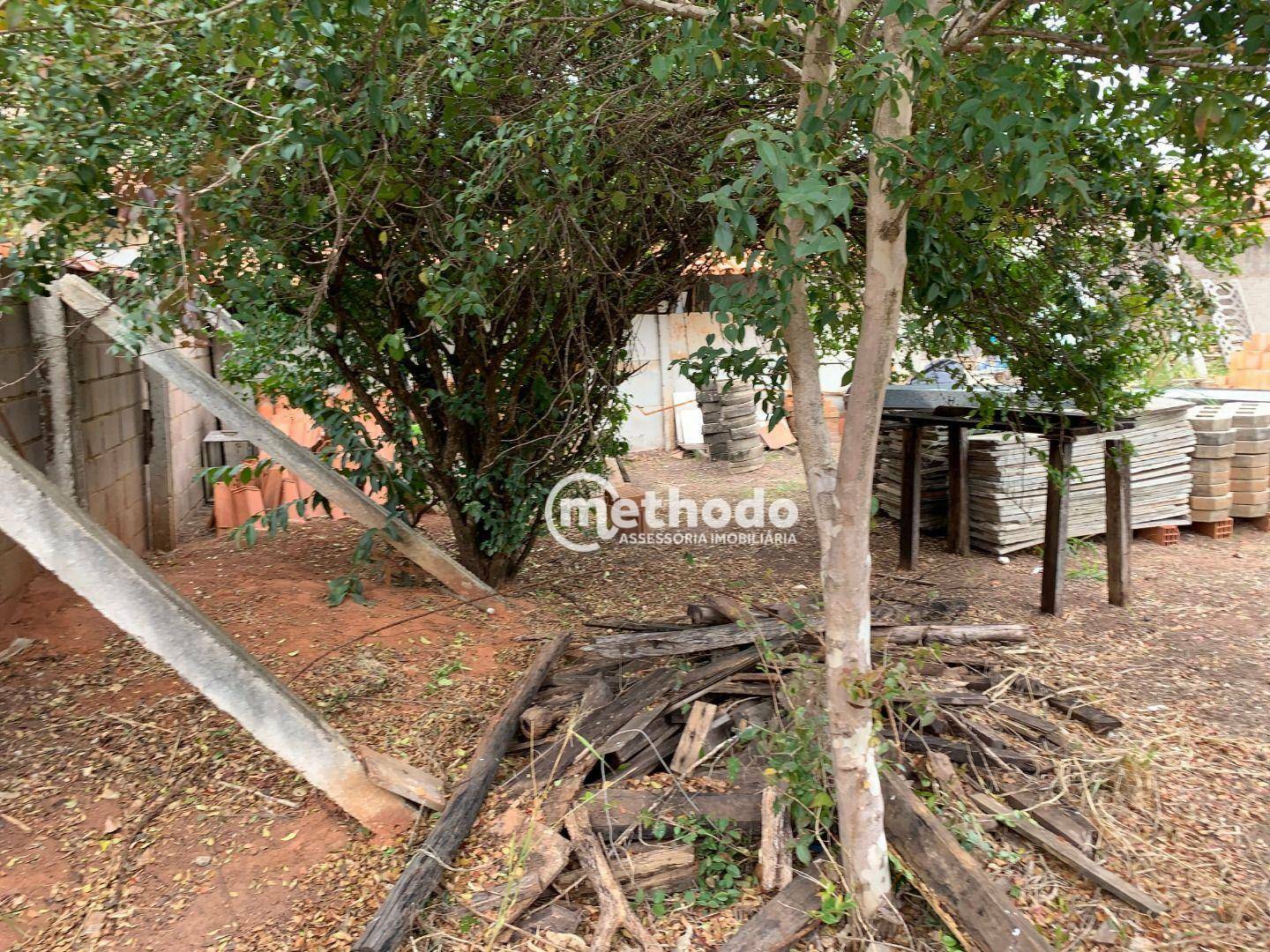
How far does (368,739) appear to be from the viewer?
417 centimetres

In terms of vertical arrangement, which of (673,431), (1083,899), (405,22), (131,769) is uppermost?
(405,22)

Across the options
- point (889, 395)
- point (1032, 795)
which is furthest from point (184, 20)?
point (889, 395)

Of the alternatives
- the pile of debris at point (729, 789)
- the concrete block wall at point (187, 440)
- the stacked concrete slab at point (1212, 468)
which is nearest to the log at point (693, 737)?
the pile of debris at point (729, 789)

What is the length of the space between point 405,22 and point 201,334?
57.6 inches

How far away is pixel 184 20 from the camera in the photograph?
3.42 metres

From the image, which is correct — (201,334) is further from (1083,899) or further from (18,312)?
(1083,899)

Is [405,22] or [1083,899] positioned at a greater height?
[405,22]

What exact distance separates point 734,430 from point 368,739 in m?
8.65

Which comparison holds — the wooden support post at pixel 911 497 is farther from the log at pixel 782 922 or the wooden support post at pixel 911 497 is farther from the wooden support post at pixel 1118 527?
the log at pixel 782 922

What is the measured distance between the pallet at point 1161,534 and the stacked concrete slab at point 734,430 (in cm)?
480

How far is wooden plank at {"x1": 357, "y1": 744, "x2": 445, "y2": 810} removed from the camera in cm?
358

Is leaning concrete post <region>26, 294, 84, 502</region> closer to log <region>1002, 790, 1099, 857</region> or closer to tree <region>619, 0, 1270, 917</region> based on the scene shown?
tree <region>619, 0, 1270, 917</region>

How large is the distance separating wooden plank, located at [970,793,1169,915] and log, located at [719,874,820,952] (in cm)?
89

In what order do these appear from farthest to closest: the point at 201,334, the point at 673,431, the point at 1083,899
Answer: the point at 673,431, the point at 201,334, the point at 1083,899
